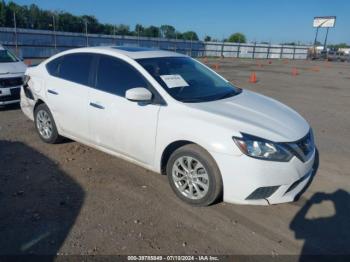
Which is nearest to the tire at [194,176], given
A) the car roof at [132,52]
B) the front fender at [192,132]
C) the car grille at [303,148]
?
the front fender at [192,132]

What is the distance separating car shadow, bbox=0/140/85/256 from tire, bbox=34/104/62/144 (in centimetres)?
41

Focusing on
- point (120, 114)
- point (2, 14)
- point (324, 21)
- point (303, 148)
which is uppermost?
point (324, 21)

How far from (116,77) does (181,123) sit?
4.24 feet

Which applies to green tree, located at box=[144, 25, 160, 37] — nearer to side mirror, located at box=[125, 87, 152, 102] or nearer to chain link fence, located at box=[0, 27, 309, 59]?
chain link fence, located at box=[0, 27, 309, 59]

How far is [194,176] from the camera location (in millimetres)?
3754

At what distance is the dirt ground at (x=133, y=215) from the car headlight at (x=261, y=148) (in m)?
0.75

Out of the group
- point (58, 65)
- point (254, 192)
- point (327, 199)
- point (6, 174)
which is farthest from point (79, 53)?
point (327, 199)

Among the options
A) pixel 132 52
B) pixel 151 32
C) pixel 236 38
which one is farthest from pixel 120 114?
pixel 236 38

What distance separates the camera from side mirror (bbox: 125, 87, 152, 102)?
3.87 meters

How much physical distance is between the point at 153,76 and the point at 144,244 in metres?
2.06

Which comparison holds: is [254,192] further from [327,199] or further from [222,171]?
[327,199]

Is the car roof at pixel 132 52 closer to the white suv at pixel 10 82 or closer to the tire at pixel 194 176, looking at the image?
the tire at pixel 194 176

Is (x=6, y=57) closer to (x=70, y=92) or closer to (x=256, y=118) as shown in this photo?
(x=70, y=92)

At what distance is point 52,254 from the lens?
295 centimetres
